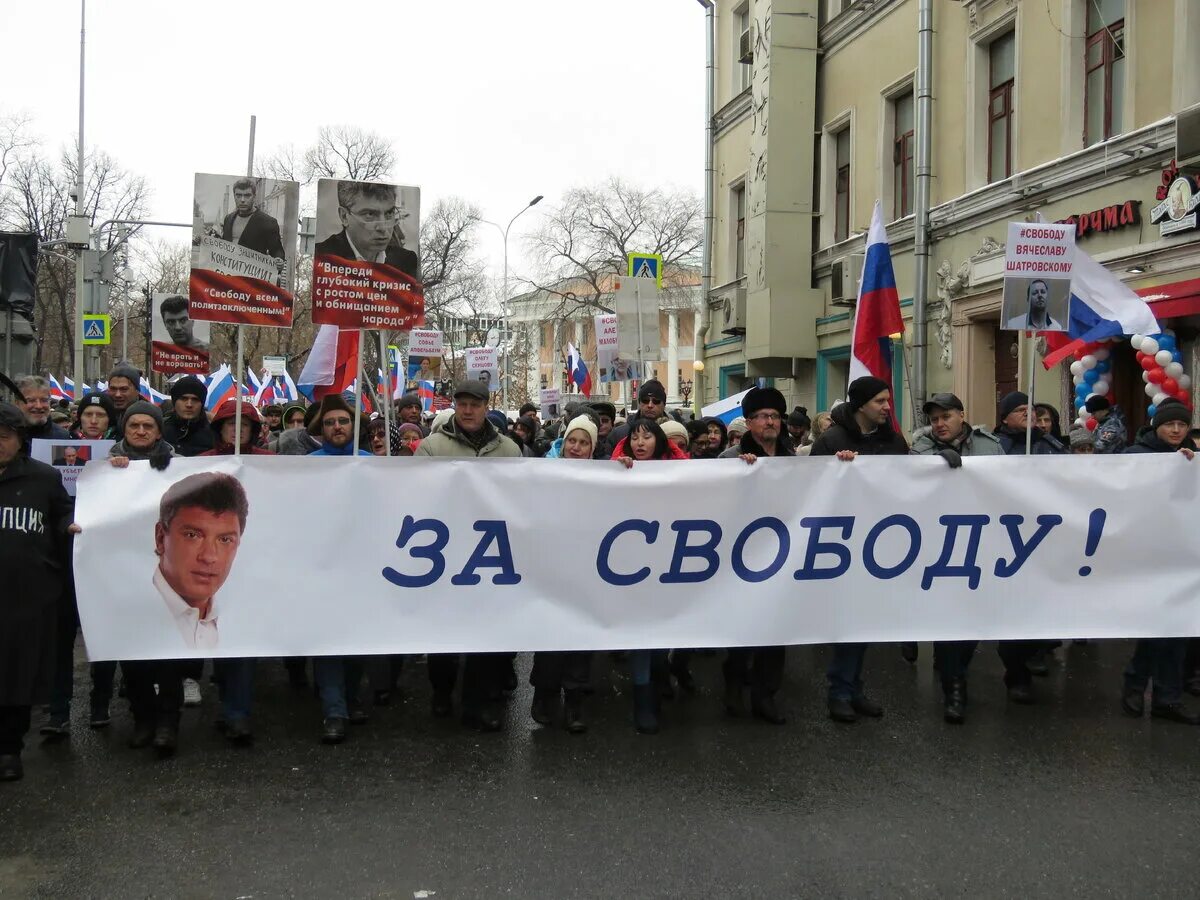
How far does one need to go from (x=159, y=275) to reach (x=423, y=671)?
51.0m

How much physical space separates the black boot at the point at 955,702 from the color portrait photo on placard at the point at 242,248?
14.0ft

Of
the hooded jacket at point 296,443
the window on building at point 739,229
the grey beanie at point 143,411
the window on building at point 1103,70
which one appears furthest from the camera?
the window on building at point 739,229

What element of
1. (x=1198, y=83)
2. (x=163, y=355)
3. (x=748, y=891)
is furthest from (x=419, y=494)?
(x=1198, y=83)

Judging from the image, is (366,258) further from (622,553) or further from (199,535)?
(622,553)

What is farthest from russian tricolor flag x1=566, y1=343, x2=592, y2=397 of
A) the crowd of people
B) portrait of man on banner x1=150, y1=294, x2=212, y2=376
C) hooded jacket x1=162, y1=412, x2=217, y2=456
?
hooded jacket x1=162, y1=412, x2=217, y2=456

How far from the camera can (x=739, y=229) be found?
26609 mm

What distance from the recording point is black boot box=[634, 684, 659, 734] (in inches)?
233

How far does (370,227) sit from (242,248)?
0.75 metres

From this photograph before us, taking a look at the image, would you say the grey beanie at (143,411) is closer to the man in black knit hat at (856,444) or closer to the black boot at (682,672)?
the black boot at (682,672)

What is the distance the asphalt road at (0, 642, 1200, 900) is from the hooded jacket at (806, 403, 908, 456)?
149 cm

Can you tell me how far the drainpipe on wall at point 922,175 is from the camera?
17.3m

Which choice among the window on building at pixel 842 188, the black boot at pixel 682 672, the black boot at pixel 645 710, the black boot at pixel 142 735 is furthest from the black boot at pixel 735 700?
the window on building at pixel 842 188

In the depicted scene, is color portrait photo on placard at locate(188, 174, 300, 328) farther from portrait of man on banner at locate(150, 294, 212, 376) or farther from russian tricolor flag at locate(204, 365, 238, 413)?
russian tricolor flag at locate(204, 365, 238, 413)

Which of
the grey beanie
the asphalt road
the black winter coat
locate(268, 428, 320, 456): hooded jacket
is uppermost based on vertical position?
the grey beanie
